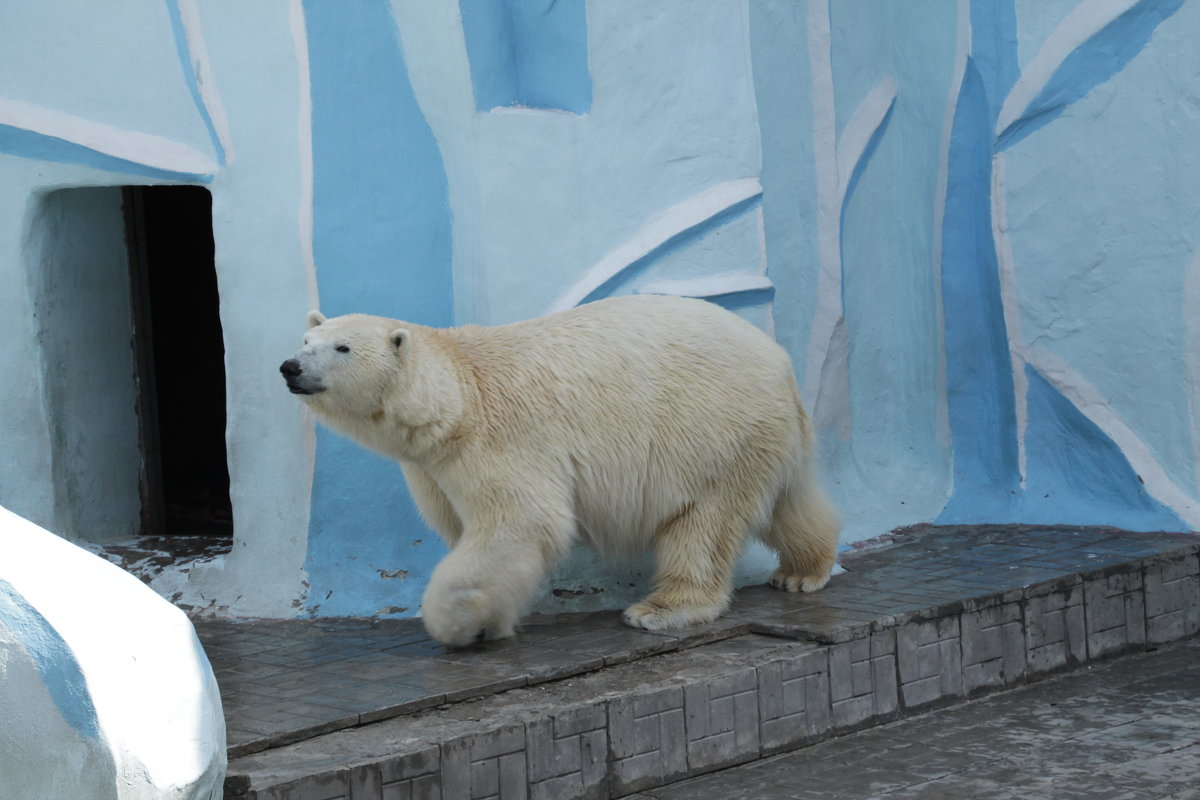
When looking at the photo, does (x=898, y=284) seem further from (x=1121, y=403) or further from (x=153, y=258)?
(x=153, y=258)

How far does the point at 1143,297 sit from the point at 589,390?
299cm

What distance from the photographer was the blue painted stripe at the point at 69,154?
5777mm

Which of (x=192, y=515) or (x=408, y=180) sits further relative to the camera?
(x=192, y=515)

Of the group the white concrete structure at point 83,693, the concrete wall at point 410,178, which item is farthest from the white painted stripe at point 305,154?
the white concrete structure at point 83,693

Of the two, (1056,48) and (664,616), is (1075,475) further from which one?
(664,616)

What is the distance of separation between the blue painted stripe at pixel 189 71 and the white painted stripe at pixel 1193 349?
424 centimetres

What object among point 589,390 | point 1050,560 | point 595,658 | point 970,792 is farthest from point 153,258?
point 970,792

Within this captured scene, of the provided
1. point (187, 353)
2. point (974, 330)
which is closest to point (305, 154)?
point (187, 353)

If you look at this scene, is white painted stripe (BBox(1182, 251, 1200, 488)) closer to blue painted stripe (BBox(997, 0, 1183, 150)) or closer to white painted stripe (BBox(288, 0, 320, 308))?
blue painted stripe (BBox(997, 0, 1183, 150))

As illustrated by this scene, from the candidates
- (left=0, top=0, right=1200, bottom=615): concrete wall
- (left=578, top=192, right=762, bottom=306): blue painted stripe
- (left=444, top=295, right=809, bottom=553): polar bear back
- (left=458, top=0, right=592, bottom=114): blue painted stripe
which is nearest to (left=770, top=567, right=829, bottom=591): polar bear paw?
(left=0, top=0, right=1200, bottom=615): concrete wall

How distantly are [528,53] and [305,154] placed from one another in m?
0.96

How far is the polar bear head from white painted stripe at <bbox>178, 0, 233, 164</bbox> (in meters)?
1.27

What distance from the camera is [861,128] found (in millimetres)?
6930

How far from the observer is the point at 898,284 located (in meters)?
7.11
